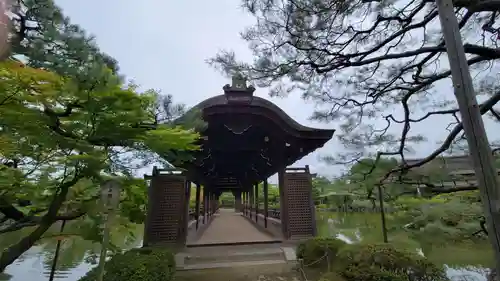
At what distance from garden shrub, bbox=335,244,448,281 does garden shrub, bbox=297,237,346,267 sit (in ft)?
2.83

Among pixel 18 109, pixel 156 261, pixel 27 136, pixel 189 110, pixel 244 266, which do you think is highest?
pixel 189 110

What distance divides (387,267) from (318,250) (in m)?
1.66

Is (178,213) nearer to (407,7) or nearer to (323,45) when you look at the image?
(323,45)

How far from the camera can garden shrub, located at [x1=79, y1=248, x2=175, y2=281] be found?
315 centimetres

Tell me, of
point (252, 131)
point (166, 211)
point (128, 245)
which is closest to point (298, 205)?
point (252, 131)

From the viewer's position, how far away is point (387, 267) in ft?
10.7

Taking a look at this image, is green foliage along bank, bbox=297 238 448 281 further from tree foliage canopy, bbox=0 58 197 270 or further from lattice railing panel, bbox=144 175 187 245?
lattice railing panel, bbox=144 175 187 245

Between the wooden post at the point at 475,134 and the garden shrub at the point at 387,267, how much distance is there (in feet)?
6.86

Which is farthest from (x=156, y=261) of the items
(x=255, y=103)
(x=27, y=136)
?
(x=255, y=103)

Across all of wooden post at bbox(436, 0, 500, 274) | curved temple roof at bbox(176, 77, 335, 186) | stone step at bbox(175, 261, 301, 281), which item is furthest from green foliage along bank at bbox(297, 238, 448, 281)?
curved temple roof at bbox(176, 77, 335, 186)

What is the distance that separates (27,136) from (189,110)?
2227 millimetres

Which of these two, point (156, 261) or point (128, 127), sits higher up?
point (128, 127)

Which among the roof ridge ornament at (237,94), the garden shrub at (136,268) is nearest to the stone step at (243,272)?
the garden shrub at (136,268)

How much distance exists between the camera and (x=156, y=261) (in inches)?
142
